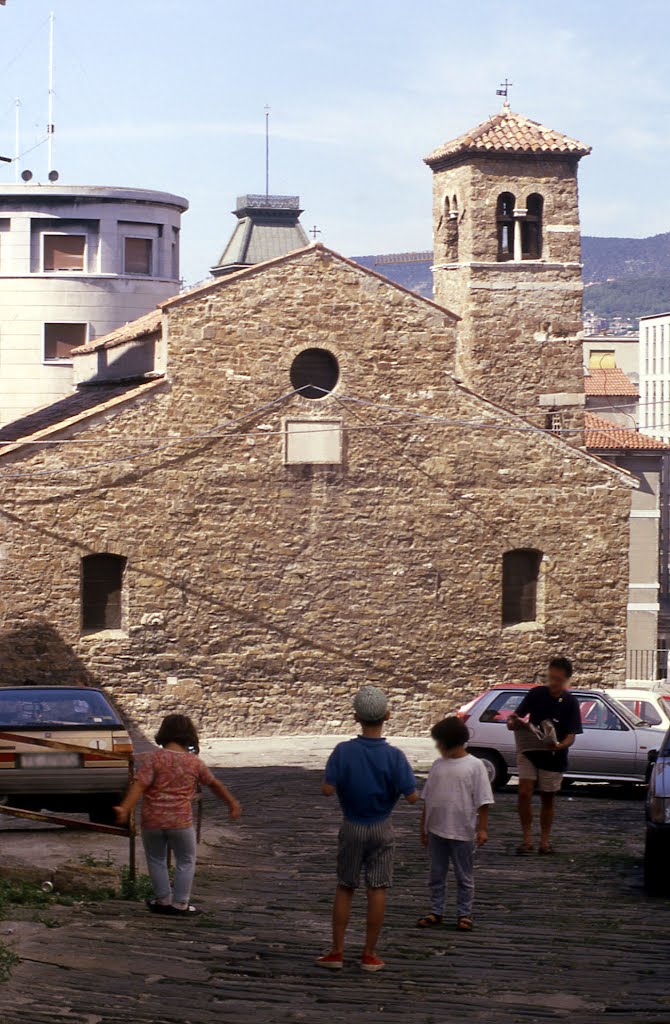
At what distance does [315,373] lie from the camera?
100 ft

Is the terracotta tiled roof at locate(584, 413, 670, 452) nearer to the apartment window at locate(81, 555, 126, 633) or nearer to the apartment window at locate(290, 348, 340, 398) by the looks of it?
the apartment window at locate(290, 348, 340, 398)

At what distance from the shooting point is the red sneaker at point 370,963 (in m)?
8.95

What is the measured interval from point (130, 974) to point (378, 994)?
1.29m

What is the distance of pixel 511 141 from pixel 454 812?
26.5m

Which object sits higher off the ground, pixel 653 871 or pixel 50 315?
pixel 50 315

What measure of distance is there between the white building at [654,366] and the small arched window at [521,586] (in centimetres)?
9072

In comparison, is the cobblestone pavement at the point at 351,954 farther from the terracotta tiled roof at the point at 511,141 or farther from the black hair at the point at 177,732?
the terracotta tiled roof at the point at 511,141

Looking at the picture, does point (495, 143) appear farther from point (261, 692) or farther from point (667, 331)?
point (667, 331)

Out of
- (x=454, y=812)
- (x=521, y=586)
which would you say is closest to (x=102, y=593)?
(x=521, y=586)

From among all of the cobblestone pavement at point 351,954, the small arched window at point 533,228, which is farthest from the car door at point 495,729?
the small arched window at point 533,228

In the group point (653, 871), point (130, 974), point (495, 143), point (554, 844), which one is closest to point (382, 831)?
A: point (130, 974)

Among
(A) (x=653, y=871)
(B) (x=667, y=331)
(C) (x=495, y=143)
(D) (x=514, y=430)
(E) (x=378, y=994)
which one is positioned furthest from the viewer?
(B) (x=667, y=331)

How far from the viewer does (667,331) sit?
123m

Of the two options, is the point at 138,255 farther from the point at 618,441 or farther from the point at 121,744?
the point at 121,744
